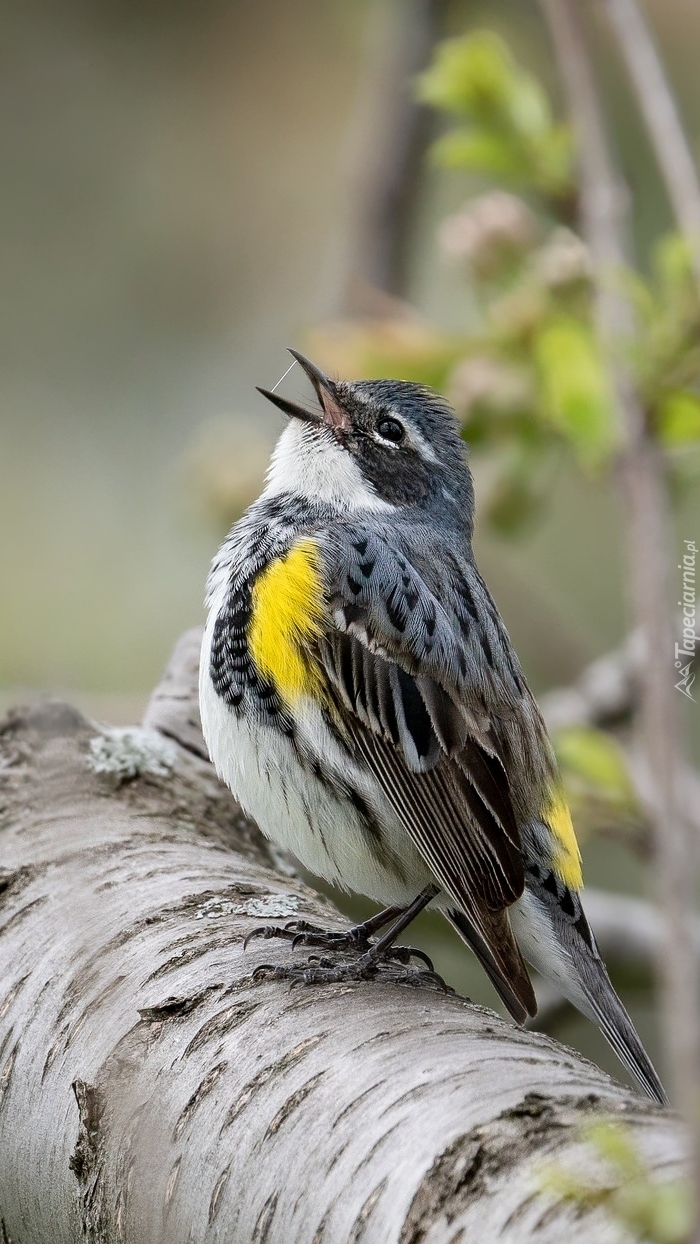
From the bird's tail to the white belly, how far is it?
28 cm

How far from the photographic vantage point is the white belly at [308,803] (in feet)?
11.8

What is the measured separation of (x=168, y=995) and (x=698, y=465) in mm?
1779

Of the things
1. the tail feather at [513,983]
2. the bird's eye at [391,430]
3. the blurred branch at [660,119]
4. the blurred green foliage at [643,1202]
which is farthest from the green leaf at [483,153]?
the blurred green foliage at [643,1202]

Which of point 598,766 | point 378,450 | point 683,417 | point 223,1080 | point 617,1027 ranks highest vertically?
point 378,450

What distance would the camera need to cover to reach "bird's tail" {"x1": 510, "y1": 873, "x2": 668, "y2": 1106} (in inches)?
140

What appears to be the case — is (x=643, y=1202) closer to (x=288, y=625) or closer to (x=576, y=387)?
(x=576, y=387)

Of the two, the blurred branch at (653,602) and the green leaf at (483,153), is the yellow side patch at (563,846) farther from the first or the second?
the blurred branch at (653,602)

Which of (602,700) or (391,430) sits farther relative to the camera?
(602,700)

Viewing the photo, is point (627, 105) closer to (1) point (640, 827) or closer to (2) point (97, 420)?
(2) point (97, 420)

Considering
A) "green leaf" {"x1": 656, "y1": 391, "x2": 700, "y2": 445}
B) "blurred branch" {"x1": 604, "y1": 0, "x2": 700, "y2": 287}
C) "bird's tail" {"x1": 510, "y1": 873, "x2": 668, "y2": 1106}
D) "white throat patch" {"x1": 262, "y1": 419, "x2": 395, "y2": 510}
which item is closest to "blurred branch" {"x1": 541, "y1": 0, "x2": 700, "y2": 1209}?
"blurred branch" {"x1": 604, "y1": 0, "x2": 700, "y2": 287}

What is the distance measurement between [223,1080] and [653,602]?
1591 mm

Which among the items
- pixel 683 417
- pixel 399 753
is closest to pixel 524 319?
pixel 683 417

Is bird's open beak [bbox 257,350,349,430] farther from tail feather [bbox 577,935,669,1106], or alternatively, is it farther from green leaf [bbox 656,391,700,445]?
green leaf [bbox 656,391,700,445]

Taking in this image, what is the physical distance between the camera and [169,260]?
31.2 ft
